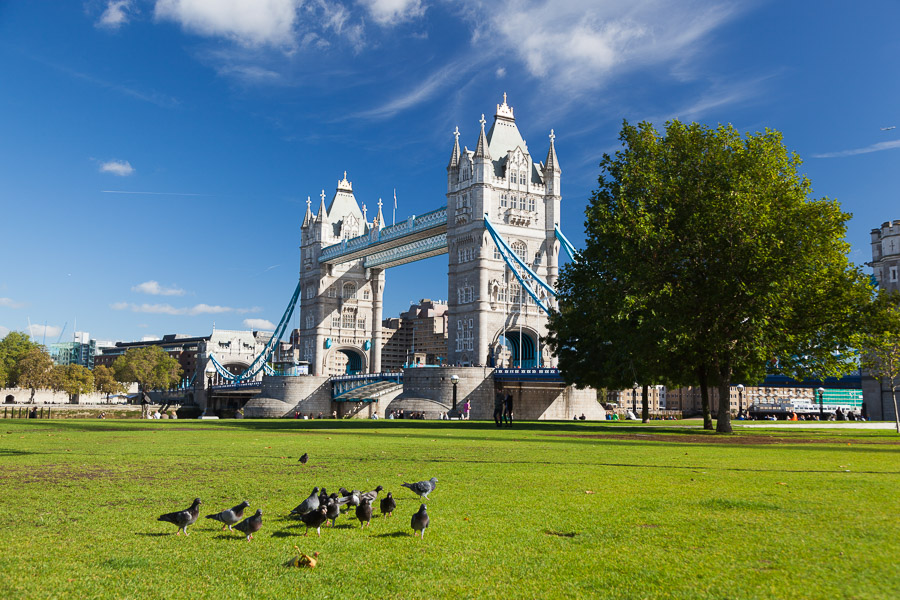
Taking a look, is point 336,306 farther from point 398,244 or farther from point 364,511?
point 364,511

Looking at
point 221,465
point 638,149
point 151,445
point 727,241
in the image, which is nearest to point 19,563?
point 221,465

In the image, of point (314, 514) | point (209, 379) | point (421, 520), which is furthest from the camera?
point (209, 379)

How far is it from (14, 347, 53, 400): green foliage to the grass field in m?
97.7

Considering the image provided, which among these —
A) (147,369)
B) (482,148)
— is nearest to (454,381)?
(482,148)

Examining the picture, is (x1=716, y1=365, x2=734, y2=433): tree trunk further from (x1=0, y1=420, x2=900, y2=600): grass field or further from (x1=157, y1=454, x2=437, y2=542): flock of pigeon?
(x1=157, y1=454, x2=437, y2=542): flock of pigeon

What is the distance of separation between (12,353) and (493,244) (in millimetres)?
74732

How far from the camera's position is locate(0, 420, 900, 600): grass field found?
4715 mm

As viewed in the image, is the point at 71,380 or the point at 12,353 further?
the point at 12,353

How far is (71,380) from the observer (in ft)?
325

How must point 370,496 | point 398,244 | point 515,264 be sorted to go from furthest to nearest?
1. point 398,244
2. point 515,264
3. point 370,496

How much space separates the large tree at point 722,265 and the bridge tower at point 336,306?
232ft

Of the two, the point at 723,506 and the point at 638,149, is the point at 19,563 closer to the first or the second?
the point at 723,506

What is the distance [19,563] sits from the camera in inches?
204

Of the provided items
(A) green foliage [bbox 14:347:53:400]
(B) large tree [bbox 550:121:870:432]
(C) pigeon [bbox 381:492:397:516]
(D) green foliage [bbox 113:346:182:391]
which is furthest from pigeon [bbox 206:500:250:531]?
(D) green foliage [bbox 113:346:182:391]
